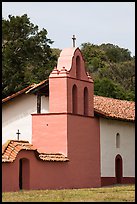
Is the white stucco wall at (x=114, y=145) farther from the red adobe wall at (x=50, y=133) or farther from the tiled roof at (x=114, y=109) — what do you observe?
the red adobe wall at (x=50, y=133)

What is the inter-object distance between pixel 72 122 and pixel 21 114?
3.25 m

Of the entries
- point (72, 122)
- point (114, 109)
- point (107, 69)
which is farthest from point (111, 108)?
point (107, 69)

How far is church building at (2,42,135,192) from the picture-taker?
26.8 meters

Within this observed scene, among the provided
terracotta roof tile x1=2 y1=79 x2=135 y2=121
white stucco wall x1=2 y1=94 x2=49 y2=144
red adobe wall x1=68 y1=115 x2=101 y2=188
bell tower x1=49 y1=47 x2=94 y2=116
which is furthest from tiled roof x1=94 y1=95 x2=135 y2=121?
white stucco wall x1=2 y1=94 x2=49 y2=144

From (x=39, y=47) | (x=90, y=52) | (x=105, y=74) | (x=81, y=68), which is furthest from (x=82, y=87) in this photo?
(x=90, y=52)

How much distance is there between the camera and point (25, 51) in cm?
4506

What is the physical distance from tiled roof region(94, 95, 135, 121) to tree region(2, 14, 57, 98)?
9.87m

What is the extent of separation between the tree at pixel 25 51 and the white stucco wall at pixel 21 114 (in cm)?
1149

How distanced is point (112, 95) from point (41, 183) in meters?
22.0

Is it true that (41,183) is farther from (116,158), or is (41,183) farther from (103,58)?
(103,58)

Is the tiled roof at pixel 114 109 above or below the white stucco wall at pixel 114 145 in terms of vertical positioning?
above

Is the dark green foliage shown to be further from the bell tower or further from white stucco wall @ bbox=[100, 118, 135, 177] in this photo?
the bell tower

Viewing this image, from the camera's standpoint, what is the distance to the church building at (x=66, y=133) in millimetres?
26812

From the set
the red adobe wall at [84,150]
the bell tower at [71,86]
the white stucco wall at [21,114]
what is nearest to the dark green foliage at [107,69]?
the white stucco wall at [21,114]
